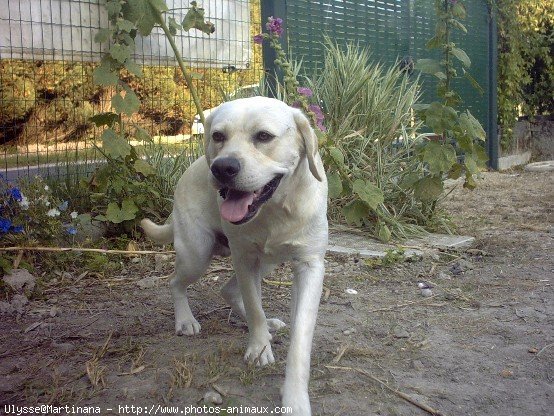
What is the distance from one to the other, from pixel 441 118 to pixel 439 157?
27 centimetres

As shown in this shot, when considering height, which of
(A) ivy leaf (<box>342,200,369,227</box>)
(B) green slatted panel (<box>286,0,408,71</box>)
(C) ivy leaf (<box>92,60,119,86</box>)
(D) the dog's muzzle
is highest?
(B) green slatted panel (<box>286,0,408,71</box>)

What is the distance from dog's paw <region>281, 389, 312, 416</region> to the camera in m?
2.11

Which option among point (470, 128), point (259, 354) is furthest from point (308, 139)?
point (470, 128)

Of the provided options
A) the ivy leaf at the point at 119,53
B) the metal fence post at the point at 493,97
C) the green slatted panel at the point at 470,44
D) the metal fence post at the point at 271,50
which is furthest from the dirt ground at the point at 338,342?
the metal fence post at the point at 493,97

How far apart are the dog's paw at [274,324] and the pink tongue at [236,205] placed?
88 cm

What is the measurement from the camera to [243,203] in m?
2.38

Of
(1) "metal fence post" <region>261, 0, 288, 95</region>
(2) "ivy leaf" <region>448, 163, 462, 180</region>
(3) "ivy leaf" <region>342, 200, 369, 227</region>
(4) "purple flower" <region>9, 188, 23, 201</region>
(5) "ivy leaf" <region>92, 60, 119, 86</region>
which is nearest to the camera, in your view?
(4) "purple flower" <region>9, 188, 23, 201</region>

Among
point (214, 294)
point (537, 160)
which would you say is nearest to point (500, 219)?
point (214, 294)

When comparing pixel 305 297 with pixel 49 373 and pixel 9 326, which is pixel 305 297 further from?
pixel 9 326

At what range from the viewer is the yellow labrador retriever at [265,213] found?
7.66ft

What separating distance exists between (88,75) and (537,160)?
8.30 metres

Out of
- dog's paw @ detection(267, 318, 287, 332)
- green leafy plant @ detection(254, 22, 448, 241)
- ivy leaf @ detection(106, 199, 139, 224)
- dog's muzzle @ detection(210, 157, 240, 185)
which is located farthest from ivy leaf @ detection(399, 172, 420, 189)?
dog's muzzle @ detection(210, 157, 240, 185)

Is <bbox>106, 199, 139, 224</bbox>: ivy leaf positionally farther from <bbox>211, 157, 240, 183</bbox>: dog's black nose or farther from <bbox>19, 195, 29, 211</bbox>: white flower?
<bbox>211, 157, 240, 183</bbox>: dog's black nose

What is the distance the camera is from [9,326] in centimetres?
314
